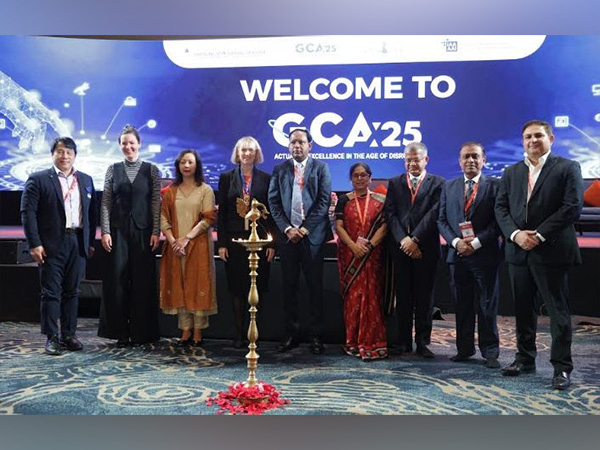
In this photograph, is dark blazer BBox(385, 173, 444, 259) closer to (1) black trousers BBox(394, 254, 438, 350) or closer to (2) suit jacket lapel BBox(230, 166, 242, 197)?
(1) black trousers BBox(394, 254, 438, 350)

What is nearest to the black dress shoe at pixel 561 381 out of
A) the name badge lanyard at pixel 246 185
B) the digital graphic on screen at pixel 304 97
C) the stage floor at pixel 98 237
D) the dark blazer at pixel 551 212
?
the dark blazer at pixel 551 212

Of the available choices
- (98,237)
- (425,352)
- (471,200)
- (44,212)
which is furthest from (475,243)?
(98,237)

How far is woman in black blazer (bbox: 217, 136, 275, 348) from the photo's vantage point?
4.22 metres

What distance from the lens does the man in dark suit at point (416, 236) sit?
12.9 ft

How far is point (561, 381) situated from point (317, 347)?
150 cm

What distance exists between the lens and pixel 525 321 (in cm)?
357

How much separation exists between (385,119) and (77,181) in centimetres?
290

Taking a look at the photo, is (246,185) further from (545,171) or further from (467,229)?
(545,171)

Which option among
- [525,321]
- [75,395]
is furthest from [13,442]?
[525,321]

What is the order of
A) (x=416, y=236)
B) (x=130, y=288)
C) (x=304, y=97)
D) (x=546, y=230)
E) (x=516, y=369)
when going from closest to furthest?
(x=546, y=230)
(x=516, y=369)
(x=416, y=236)
(x=130, y=288)
(x=304, y=97)

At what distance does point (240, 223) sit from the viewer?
13.9 ft

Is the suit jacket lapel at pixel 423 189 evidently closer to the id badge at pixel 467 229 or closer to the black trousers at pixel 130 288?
the id badge at pixel 467 229

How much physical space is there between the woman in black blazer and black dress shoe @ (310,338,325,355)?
0.49 metres

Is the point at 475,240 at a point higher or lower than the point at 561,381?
higher
